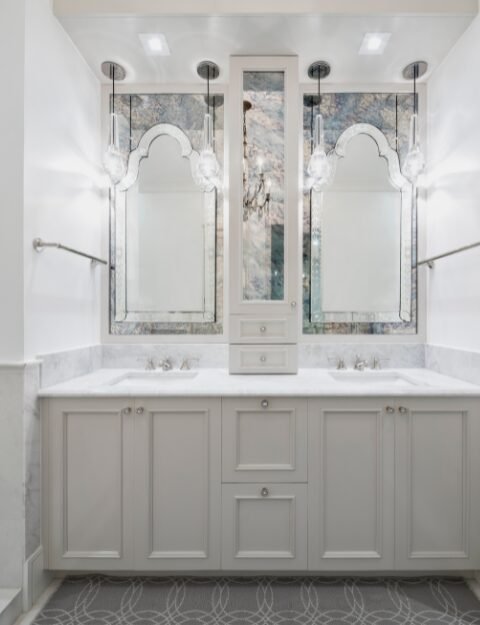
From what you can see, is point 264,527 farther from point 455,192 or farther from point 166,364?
point 455,192

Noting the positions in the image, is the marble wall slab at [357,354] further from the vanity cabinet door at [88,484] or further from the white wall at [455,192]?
the vanity cabinet door at [88,484]

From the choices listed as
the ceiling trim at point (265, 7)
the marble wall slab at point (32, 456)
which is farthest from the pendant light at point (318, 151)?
the marble wall slab at point (32, 456)

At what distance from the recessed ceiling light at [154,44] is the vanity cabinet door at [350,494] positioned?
1813 mm

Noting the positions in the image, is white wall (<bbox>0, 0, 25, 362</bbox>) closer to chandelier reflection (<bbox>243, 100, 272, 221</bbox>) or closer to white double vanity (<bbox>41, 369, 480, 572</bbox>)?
white double vanity (<bbox>41, 369, 480, 572</bbox>)

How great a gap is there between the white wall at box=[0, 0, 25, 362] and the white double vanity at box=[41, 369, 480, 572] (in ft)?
1.15

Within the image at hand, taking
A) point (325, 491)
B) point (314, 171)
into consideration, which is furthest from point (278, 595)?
point (314, 171)

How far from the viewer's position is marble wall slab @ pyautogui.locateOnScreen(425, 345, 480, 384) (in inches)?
70.6

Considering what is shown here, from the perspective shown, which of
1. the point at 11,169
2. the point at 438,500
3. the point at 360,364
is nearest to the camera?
the point at 11,169

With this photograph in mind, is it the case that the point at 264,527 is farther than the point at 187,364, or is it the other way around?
the point at 187,364

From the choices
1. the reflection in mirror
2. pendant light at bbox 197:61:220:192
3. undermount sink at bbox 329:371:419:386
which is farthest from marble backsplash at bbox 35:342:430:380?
pendant light at bbox 197:61:220:192

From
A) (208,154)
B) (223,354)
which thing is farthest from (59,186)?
(223,354)

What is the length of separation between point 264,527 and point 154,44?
89.0 inches

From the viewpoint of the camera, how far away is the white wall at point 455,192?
1822 millimetres

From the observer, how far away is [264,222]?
2.08 meters
